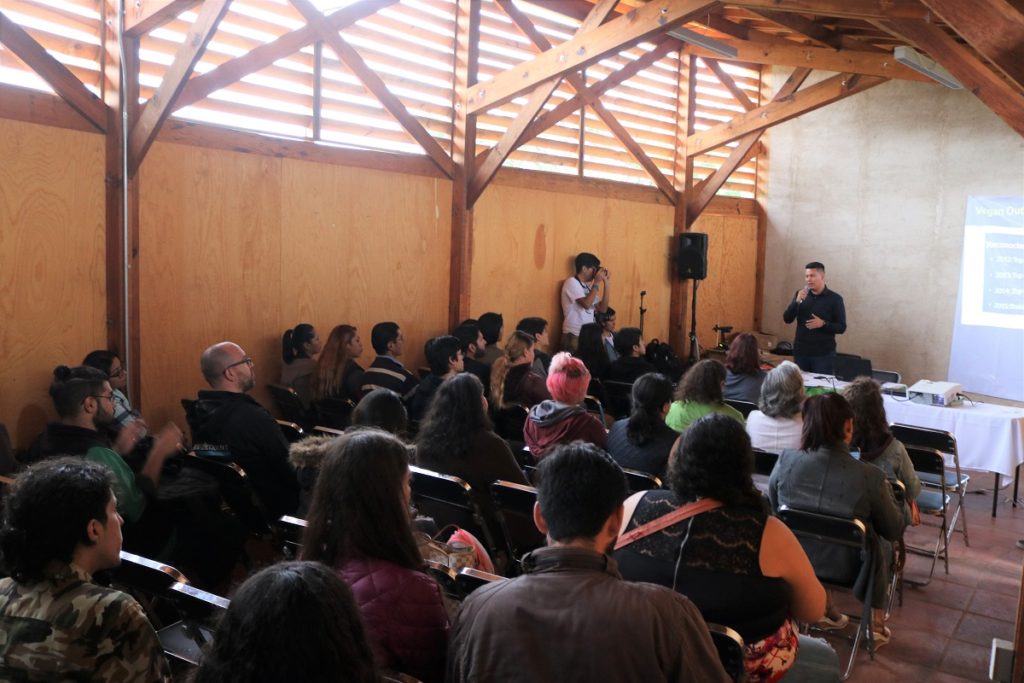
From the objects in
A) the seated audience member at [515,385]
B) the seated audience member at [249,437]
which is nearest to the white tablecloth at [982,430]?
the seated audience member at [515,385]

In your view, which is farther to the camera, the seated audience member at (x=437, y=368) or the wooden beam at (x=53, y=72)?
the seated audience member at (x=437, y=368)

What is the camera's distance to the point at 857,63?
819cm

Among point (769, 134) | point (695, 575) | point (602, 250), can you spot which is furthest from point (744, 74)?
point (695, 575)

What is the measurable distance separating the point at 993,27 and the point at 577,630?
3.20 metres

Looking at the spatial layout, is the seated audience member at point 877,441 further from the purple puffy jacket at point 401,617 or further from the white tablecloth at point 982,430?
the purple puffy jacket at point 401,617

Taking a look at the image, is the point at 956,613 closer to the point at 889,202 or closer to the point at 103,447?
the point at 103,447

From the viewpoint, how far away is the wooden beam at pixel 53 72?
4.73m

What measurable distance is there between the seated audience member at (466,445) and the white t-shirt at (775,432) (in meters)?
1.53

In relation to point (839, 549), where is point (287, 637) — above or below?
above

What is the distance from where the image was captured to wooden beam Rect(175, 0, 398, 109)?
18.3 feet

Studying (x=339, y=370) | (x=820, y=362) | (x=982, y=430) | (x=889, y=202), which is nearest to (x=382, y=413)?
(x=339, y=370)

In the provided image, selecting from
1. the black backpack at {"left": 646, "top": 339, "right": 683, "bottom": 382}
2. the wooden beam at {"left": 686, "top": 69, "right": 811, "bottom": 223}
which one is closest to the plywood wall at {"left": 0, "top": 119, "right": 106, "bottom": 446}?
the black backpack at {"left": 646, "top": 339, "right": 683, "bottom": 382}

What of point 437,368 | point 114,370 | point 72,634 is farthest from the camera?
point 437,368

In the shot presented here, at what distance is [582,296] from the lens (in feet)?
28.5
